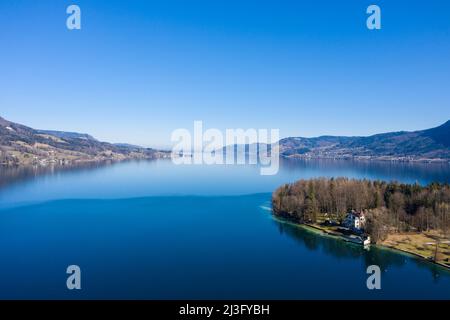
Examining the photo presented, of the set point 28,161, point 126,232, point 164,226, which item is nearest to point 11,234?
point 126,232

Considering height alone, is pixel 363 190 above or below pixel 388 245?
above

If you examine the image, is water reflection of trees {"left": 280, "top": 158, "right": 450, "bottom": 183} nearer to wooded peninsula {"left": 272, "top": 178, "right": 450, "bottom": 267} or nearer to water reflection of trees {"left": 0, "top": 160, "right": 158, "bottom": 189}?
wooded peninsula {"left": 272, "top": 178, "right": 450, "bottom": 267}

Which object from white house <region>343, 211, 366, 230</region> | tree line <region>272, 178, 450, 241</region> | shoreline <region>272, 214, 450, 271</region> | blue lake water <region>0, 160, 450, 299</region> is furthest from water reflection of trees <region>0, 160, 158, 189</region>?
white house <region>343, 211, 366, 230</region>

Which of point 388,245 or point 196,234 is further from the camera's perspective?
point 196,234

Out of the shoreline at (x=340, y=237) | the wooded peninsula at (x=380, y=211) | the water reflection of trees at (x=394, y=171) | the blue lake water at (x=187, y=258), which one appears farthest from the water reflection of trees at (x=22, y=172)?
the water reflection of trees at (x=394, y=171)

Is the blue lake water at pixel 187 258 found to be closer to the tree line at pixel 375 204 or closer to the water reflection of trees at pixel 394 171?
the tree line at pixel 375 204

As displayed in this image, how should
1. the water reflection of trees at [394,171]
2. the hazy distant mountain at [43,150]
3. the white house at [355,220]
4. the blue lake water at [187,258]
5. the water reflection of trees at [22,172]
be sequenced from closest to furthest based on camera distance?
the blue lake water at [187,258]
the white house at [355,220]
the water reflection of trees at [22,172]
the water reflection of trees at [394,171]
the hazy distant mountain at [43,150]

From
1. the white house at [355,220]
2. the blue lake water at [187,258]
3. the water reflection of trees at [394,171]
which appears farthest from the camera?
the water reflection of trees at [394,171]
